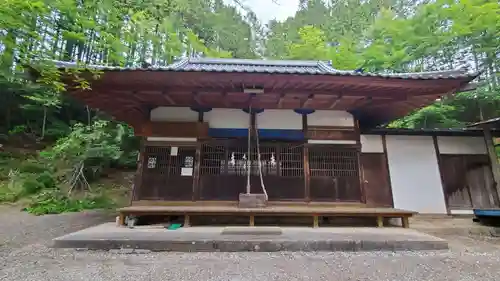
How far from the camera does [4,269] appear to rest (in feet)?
10.2

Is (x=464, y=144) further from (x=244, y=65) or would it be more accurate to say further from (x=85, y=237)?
(x=85, y=237)

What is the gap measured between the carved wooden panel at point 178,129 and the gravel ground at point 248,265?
2.98m

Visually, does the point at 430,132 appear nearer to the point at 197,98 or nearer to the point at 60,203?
the point at 197,98

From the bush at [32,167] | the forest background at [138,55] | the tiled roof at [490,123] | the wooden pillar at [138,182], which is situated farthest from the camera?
the bush at [32,167]

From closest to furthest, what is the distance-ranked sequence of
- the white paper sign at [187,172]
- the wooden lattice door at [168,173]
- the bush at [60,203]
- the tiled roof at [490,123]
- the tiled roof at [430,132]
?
the wooden lattice door at [168,173] → the white paper sign at [187,172] → the tiled roof at [490,123] → the tiled roof at [430,132] → the bush at [60,203]

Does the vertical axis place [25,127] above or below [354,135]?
above

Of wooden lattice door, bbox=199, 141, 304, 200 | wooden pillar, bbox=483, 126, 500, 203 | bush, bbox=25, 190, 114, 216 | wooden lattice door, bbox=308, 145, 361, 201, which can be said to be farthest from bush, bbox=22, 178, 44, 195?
wooden pillar, bbox=483, 126, 500, 203

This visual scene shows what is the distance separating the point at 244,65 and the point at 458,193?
7.47m

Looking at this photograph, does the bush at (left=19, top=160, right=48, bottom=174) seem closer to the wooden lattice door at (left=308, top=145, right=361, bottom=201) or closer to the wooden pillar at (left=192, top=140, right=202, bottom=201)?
the wooden pillar at (left=192, top=140, right=202, bottom=201)

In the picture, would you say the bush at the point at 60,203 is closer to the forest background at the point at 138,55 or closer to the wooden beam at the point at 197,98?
the forest background at the point at 138,55

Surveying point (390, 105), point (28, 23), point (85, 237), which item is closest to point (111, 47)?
point (28, 23)

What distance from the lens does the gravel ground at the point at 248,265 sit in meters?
2.83

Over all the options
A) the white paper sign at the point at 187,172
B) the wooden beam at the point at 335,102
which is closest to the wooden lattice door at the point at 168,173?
the white paper sign at the point at 187,172

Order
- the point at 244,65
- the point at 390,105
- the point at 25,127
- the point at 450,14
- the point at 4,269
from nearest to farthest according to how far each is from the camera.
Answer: the point at 4,269
the point at 390,105
the point at 244,65
the point at 450,14
the point at 25,127
